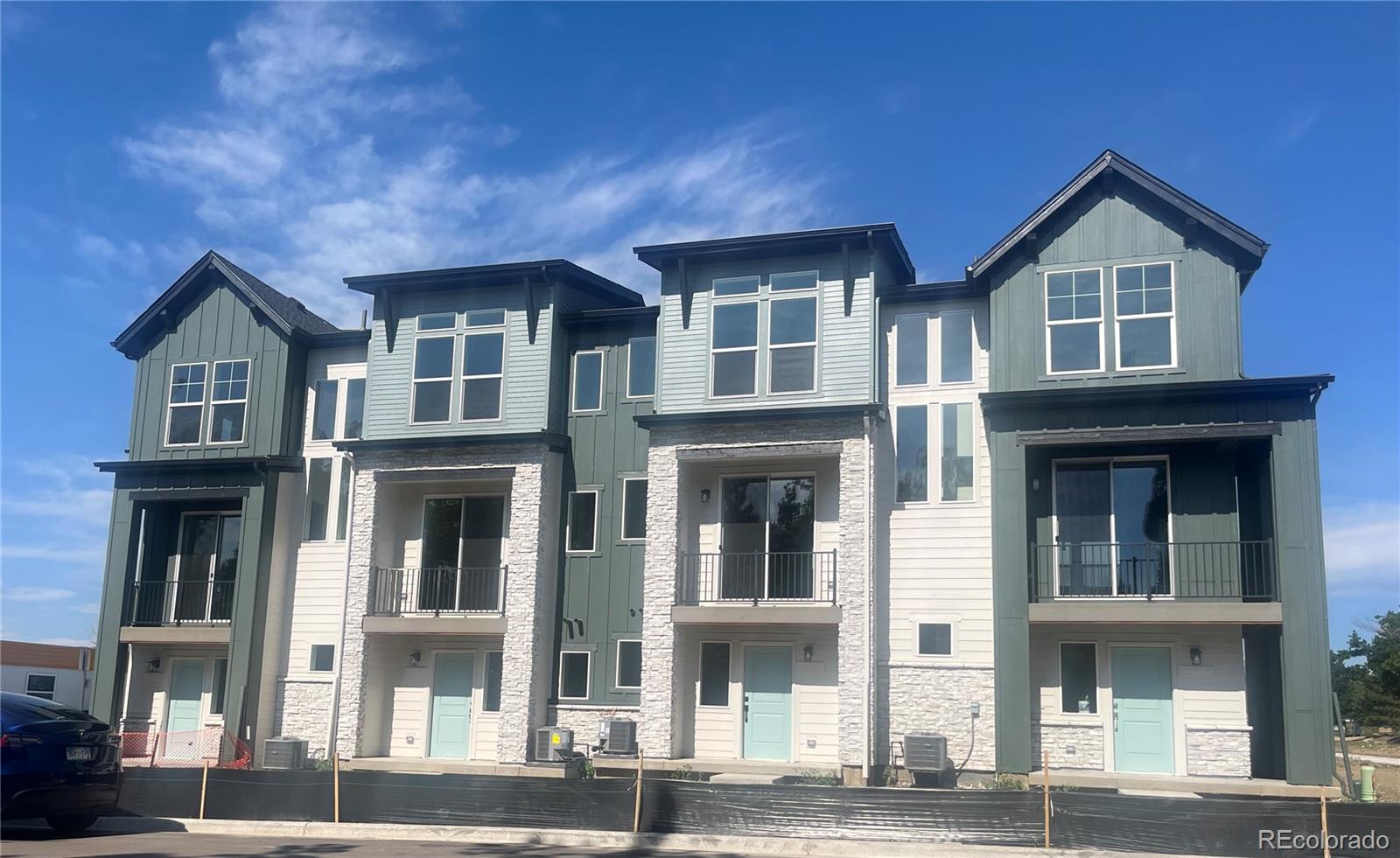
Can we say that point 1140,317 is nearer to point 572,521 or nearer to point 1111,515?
point 1111,515

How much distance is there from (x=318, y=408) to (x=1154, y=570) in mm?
16668

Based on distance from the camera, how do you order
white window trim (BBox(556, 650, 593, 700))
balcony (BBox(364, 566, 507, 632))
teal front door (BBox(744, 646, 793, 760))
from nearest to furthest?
teal front door (BBox(744, 646, 793, 760)) < white window trim (BBox(556, 650, 593, 700)) < balcony (BBox(364, 566, 507, 632))

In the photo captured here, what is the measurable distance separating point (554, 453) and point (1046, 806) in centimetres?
1232

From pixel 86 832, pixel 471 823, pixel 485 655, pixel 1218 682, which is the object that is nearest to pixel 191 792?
pixel 86 832

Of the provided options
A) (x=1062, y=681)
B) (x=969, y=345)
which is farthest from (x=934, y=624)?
(x=969, y=345)

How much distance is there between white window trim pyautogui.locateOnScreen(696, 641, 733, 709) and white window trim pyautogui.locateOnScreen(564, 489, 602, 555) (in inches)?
112

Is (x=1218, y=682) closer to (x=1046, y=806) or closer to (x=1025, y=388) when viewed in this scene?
(x=1025, y=388)

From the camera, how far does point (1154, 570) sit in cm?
2052

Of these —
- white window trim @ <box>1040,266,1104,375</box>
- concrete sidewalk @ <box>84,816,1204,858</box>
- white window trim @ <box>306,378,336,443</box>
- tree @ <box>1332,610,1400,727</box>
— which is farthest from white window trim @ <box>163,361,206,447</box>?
tree @ <box>1332,610,1400,727</box>

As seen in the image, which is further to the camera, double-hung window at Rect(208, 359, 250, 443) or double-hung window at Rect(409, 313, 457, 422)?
double-hung window at Rect(208, 359, 250, 443)

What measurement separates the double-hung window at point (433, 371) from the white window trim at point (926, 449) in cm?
864

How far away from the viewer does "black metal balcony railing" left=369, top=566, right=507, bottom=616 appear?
2427 cm

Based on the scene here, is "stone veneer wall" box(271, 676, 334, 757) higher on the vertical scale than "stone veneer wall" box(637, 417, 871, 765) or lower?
lower

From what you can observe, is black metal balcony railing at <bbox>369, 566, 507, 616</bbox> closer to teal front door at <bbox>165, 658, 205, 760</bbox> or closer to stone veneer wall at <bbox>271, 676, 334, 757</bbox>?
stone veneer wall at <bbox>271, 676, 334, 757</bbox>
